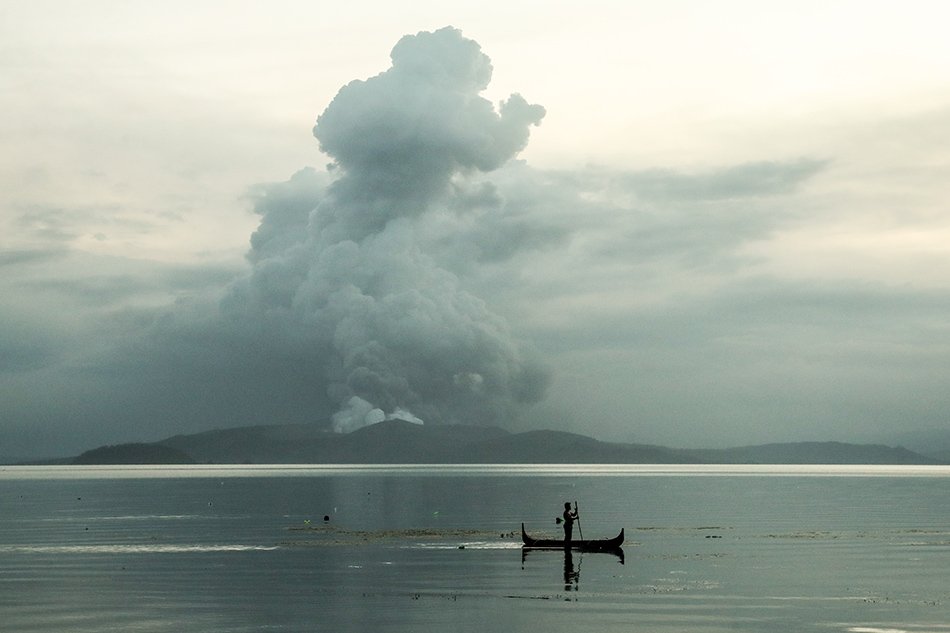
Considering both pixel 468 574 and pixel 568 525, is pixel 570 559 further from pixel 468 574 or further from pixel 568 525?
pixel 468 574

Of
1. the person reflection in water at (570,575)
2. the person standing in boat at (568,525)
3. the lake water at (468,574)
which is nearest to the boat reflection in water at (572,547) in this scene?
the person reflection in water at (570,575)

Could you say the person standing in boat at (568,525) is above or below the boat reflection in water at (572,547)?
above

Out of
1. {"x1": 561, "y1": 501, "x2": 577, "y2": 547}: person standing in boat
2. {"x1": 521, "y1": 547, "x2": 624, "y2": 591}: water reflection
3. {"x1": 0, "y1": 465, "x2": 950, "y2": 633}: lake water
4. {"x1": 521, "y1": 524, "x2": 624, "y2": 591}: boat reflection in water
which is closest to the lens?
{"x1": 0, "y1": 465, "x2": 950, "y2": 633}: lake water

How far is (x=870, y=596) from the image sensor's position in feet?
187

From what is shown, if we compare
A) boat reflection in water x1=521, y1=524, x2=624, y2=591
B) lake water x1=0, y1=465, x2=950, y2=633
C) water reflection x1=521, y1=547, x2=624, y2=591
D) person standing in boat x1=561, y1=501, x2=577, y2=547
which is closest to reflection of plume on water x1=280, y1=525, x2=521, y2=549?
lake water x1=0, y1=465, x2=950, y2=633

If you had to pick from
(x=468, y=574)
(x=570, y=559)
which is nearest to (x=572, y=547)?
(x=570, y=559)

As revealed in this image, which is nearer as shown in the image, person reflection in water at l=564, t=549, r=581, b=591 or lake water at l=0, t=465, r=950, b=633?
lake water at l=0, t=465, r=950, b=633

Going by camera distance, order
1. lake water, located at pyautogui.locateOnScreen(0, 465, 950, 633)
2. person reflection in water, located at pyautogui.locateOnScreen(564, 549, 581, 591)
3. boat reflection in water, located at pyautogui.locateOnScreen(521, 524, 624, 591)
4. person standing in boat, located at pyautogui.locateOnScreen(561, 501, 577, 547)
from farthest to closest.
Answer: person standing in boat, located at pyautogui.locateOnScreen(561, 501, 577, 547)
boat reflection in water, located at pyautogui.locateOnScreen(521, 524, 624, 591)
person reflection in water, located at pyautogui.locateOnScreen(564, 549, 581, 591)
lake water, located at pyautogui.locateOnScreen(0, 465, 950, 633)

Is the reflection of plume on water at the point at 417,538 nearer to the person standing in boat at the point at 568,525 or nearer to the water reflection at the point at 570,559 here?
the water reflection at the point at 570,559

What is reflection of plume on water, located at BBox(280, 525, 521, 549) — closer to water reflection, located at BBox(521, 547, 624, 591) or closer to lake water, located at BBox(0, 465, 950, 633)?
lake water, located at BBox(0, 465, 950, 633)

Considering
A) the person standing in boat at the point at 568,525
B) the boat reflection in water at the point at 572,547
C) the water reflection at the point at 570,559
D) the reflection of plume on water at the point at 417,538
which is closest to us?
the water reflection at the point at 570,559

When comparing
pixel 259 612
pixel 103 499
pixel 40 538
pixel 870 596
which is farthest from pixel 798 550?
pixel 103 499

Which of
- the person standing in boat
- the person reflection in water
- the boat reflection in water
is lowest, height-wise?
the person reflection in water

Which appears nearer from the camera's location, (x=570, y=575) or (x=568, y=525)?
(x=570, y=575)
